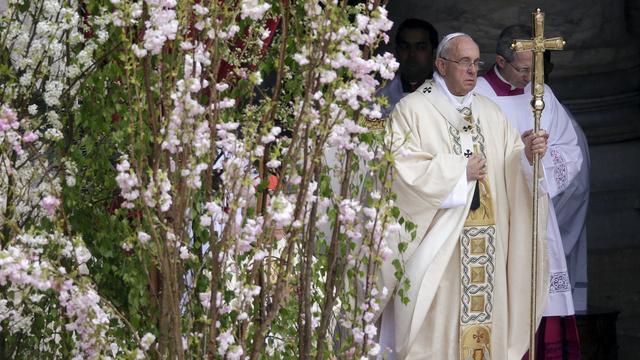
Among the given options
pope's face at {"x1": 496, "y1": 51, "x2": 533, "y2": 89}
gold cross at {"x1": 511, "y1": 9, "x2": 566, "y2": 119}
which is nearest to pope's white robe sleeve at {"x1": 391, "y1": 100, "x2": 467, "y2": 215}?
gold cross at {"x1": 511, "y1": 9, "x2": 566, "y2": 119}

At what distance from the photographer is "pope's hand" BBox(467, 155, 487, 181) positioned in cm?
702

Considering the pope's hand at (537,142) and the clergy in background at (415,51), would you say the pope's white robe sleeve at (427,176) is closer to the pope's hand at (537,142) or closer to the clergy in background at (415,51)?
the pope's hand at (537,142)

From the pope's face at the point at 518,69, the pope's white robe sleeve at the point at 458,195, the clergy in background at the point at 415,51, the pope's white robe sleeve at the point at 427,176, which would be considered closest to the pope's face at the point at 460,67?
the pope's white robe sleeve at the point at 427,176

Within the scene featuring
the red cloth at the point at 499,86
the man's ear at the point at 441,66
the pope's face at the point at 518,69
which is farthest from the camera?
the red cloth at the point at 499,86

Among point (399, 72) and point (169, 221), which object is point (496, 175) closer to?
point (399, 72)

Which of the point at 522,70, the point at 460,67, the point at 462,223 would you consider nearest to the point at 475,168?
the point at 462,223

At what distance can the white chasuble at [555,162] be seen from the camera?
7.93m

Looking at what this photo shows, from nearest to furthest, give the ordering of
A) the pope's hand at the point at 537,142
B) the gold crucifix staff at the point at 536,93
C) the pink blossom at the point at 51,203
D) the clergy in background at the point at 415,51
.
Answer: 1. the pink blossom at the point at 51,203
2. the gold crucifix staff at the point at 536,93
3. the pope's hand at the point at 537,142
4. the clergy in background at the point at 415,51

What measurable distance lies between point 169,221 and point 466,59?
312 cm

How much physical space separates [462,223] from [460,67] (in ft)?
2.29

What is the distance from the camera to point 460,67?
721cm

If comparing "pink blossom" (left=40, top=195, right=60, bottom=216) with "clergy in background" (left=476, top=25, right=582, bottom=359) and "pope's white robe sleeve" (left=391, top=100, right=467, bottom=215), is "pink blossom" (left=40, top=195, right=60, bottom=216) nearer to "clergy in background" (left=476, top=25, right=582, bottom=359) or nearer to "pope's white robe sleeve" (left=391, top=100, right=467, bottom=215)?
"pope's white robe sleeve" (left=391, top=100, right=467, bottom=215)

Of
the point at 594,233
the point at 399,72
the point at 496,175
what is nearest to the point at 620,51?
the point at 594,233

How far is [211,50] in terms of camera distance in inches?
173
